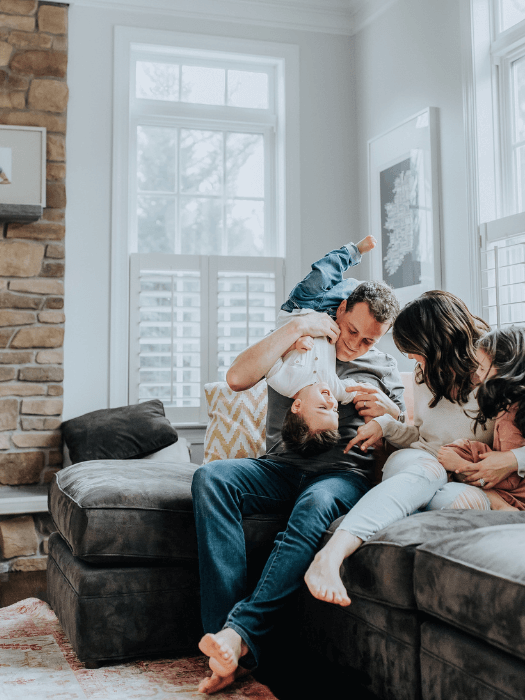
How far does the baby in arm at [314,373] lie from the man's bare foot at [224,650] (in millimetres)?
596

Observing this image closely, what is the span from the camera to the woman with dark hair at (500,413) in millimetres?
1787

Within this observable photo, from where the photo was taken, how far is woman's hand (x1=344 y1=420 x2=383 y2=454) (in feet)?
6.77

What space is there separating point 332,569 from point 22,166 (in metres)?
2.87

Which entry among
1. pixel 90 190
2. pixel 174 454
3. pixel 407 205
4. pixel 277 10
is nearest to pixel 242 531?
pixel 174 454

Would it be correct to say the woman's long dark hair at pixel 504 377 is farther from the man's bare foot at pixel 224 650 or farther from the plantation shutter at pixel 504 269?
the plantation shutter at pixel 504 269

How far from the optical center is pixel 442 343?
2010 mm

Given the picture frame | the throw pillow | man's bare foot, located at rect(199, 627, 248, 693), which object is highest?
the picture frame

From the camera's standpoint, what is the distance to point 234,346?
3982mm

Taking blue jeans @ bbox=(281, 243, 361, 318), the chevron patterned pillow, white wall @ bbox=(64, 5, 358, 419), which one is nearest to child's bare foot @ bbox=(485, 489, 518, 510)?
blue jeans @ bbox=(281, 243, 361, 318)

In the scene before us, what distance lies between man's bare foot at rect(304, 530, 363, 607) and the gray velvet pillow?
1923mm

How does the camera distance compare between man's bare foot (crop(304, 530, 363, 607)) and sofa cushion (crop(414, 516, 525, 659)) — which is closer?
sofa cushion (crop(414, 516, 525, 659))

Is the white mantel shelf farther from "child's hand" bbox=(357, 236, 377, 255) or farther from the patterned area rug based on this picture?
"child's hand" bbox=(357, 236, 377, 255)

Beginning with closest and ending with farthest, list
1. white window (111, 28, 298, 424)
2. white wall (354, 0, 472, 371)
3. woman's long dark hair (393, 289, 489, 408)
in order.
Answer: woman's long dark hair (393, 289, 489, 408) < white wall (354, 0, 472, 371) < white window (111, 28, 298, 424)

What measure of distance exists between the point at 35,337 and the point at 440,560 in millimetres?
2787
